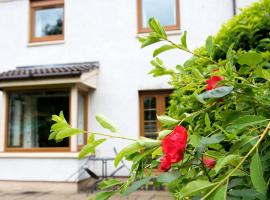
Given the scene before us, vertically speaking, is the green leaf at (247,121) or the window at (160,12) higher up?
the window at (160,12)

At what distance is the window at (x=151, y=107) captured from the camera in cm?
906

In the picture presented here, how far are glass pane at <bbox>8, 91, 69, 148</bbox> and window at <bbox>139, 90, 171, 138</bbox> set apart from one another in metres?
2.19

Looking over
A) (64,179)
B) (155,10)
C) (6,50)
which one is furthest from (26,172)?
(155,10)

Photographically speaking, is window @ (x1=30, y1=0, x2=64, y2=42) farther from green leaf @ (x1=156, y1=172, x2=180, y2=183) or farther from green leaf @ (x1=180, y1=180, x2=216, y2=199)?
green leaf @ (x1=180, y1=180, x2=216, y2=199)

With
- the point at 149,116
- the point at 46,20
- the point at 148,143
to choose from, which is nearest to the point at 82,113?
the point at 149,116

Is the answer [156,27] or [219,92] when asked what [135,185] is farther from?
[156,27]

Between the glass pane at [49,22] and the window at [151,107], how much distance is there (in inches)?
140

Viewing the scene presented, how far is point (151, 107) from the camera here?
9.17 meters

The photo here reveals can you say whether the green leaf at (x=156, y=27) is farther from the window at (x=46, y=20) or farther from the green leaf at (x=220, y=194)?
the window at (x=46, y=20)

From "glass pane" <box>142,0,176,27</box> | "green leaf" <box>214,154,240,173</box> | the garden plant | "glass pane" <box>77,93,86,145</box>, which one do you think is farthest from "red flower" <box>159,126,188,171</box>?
"glass pane" <box>142,0,176,27</box>

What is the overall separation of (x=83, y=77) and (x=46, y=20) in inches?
135

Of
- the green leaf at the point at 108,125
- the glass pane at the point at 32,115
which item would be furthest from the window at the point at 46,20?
the green leaf at the point at 108,125

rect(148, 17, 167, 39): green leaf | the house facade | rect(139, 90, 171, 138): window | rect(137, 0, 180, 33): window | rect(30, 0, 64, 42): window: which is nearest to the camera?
rect(148, 17, 167, 39): green leaf

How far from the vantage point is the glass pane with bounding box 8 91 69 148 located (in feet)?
29.1
